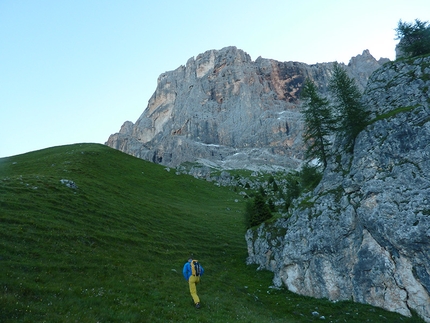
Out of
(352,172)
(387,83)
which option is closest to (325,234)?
(352,172)

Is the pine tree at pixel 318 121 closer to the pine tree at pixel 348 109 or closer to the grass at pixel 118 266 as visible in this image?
the pine tree at pixel 348 109

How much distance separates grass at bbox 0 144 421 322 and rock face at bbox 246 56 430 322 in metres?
1.70

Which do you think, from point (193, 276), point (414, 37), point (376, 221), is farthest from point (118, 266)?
point (414, 37)

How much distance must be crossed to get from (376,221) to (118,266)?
829 inches

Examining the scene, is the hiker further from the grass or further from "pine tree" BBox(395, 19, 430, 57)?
"pine tree" BBox(395, 19, 430, 57)

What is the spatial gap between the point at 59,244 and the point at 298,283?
21.2 metres

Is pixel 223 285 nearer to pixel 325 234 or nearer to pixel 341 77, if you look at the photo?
pixel 325 234

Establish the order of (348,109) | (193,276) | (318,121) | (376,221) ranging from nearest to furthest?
(193,276) → (376,221) → (348,109) → (318,121)

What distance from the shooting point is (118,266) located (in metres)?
22.2

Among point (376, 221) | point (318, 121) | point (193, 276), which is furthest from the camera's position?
point (318, 121)

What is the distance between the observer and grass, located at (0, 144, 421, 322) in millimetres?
14809

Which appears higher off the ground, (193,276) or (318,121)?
(318,121)

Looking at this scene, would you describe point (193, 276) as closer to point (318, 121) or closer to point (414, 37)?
point (318, 121)

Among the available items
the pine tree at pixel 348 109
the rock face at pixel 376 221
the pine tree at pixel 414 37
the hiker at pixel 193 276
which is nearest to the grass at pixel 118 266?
the hiker at pixel 193 276
